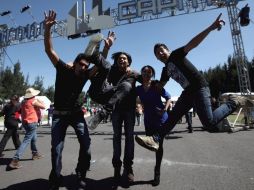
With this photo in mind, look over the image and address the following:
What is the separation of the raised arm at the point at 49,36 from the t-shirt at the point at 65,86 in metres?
0.11

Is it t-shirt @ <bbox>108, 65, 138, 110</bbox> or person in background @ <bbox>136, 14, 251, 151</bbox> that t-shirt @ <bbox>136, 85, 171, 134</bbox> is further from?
person in background @ <bbox>136, 14, 251, 151</bbox>

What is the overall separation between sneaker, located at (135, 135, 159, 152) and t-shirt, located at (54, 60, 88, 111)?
3.53ft

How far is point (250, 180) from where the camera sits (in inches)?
151

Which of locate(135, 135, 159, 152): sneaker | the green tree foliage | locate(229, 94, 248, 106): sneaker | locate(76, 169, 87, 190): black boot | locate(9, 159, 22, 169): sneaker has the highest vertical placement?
the green tree foliage

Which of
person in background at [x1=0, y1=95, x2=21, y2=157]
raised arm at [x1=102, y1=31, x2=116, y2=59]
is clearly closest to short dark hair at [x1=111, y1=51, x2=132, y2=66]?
raised arm at [x1=102, y1=31, x2=116, y2=59]

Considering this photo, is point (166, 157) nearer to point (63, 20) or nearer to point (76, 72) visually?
point (76, 72)

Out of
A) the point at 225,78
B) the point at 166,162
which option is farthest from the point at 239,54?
the point at 225,78

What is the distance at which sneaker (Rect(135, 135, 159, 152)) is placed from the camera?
377cm

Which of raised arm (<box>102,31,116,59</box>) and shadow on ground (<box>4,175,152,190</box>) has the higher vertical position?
raised arm (<box>102,31,116,59</box>)

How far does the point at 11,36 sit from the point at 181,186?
23.6m

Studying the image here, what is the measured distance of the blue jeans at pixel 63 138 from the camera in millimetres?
3641

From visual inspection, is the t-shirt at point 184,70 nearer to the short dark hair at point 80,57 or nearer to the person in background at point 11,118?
the short dark hair at point 80,57

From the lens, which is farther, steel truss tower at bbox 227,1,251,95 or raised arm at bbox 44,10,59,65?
steel truss tower at bbox 227,1,251,95

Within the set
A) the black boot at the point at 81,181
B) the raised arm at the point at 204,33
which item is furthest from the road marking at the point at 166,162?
the raised arm at the point at 204,33
